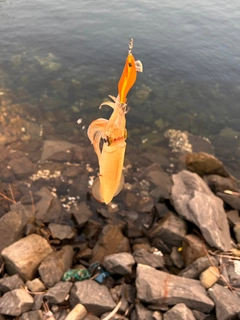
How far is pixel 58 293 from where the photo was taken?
19.6ft

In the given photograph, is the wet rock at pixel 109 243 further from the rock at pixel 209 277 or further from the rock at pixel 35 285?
the rock at pixel 209 277

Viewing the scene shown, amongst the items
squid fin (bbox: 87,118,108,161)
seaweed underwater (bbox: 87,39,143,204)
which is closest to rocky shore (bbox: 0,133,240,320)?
seaweed underwater (bbox: 87,39,143,204)

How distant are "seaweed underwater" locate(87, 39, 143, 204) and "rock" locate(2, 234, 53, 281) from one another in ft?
8.51

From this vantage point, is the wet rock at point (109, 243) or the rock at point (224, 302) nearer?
the rock at point (224, 302)

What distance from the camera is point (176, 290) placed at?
5840 mm

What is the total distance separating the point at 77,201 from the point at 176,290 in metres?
4.36

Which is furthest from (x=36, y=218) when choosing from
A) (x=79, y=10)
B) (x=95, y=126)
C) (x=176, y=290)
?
(x=79, y=10)

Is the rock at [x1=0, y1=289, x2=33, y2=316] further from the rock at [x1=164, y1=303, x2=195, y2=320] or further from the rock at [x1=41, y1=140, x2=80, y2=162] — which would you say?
the rock at [x1=41, y1=140, x2=80, y2=162]

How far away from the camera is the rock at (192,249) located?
683 cm

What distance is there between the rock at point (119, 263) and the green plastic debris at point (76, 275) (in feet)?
1.52

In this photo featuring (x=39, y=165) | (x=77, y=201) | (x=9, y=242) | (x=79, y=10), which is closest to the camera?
(x=9, y=242)

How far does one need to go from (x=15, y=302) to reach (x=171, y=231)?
3.81m

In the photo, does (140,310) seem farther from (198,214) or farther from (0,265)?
(0,265)

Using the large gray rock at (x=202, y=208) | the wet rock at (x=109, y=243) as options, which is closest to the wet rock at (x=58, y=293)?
the wet rock at (x=109, y=243)
